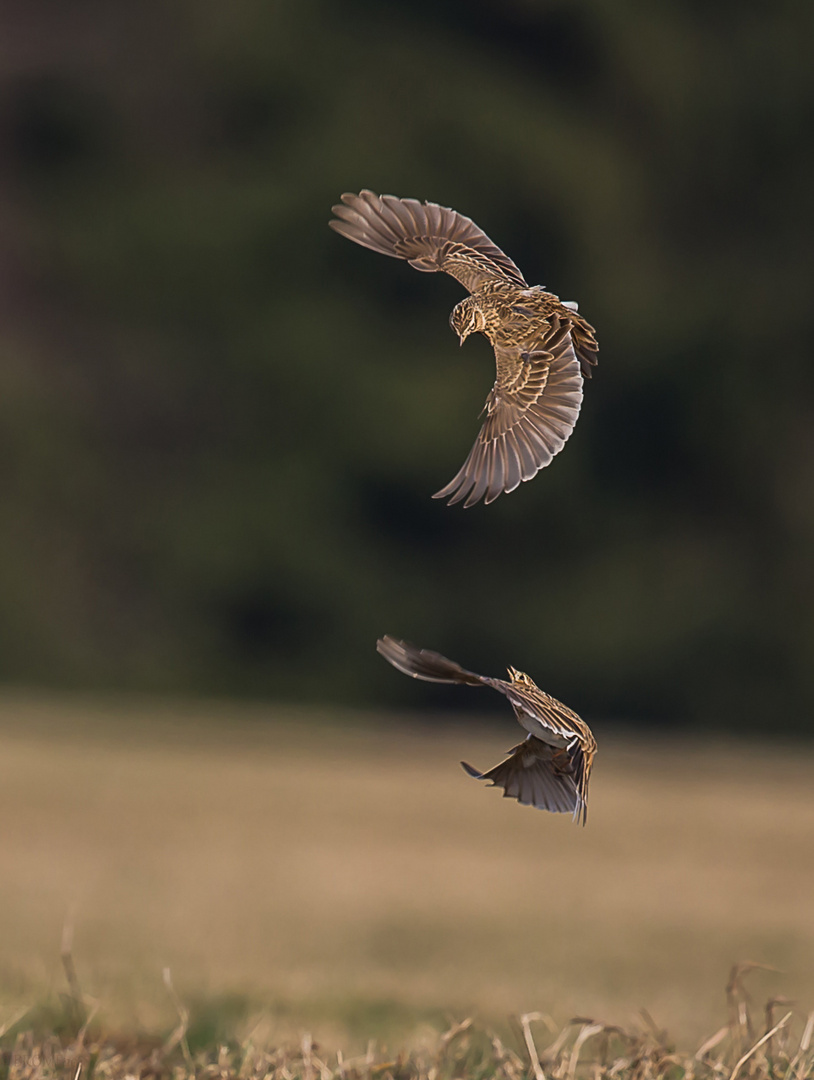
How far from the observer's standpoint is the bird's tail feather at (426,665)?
1102 millimetres

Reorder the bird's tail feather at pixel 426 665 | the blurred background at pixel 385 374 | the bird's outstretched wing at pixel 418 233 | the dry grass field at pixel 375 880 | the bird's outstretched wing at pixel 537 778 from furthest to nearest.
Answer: the blurred background at pixel 385 374, the dry grass field at pixel 375 880, the bird's outstretched wing at pixel 418 233, the bird's outstretched wing at pixel 537 778, the bird's tail feather at pixel 426 665

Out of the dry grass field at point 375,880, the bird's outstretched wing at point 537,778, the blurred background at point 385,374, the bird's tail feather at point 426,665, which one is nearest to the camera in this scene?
the bird's tail feather at point 426,665

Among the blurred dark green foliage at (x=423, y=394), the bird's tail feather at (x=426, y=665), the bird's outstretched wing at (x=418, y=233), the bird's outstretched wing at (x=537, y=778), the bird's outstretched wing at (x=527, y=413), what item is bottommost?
the bird's outstretched wing at (x=537, y=778)

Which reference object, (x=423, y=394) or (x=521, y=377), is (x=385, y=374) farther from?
(x=521, y=377)

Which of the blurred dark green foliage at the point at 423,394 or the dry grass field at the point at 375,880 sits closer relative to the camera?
the dry grass field at the point at 375,880

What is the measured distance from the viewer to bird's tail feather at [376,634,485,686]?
110 centimetres

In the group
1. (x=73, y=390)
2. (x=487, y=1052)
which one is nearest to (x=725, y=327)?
(x=73, y=390)

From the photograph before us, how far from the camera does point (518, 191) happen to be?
1385 centimetres

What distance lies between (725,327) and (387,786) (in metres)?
6.71

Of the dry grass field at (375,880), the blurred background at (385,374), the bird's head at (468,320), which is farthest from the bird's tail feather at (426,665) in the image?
the blurred background at (385,374)

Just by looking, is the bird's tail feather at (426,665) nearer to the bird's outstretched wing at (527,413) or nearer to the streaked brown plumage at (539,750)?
the streaked brown plumage at (539,750)

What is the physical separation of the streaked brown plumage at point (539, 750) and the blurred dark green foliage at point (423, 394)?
12.1m

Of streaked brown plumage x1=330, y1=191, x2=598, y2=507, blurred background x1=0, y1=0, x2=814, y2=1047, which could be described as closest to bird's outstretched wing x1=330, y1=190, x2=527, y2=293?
streaked brown plumage x1=330, y1=191, x2=598, y2=507

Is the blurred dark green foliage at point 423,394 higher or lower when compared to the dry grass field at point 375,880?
higher
